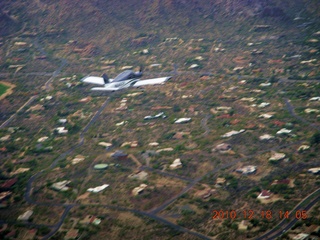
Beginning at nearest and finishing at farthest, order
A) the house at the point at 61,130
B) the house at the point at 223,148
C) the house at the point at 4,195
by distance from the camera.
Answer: the house at the point at 4,195, the house at the point at 223,148, the house at the point at 61,130

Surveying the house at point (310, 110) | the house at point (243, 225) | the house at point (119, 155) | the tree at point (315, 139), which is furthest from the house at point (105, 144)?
the house at point (310, 110)

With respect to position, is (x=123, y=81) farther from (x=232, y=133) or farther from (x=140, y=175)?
(x=140, y=175)

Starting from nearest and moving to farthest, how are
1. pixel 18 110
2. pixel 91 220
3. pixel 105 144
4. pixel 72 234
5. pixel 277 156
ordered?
pixel 72 234
pixel 91 220
pixel 277 156
pixel 105 144
pixel 18 110

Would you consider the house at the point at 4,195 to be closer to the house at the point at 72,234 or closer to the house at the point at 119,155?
the house at the point at 72,234

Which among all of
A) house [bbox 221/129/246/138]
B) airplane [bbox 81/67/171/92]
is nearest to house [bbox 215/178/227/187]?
house [bbox 221/129/246/138]

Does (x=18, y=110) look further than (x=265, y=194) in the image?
Yes

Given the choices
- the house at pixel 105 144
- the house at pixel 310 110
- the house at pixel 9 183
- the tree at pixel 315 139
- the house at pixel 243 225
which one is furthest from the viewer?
the house at pixel 310 110

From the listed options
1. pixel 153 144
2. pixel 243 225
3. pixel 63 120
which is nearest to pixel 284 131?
pixel 153 144

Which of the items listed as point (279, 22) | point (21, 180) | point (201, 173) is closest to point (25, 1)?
point (279, 22)

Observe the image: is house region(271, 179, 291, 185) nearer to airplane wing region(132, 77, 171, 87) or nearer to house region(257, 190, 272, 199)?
house region(257, 190, 272, 199)

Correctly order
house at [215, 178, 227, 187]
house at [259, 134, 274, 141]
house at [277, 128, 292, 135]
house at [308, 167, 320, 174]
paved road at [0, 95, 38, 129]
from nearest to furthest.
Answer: house at [308, 167, 320, 174] → house at [215, 178, 227, 187] → house at [259, 134, 274, 141] → house at [277, 128, 292, 135] → paved road at [0, 95, 38, 129]

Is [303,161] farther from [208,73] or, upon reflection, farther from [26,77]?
[26,77]
